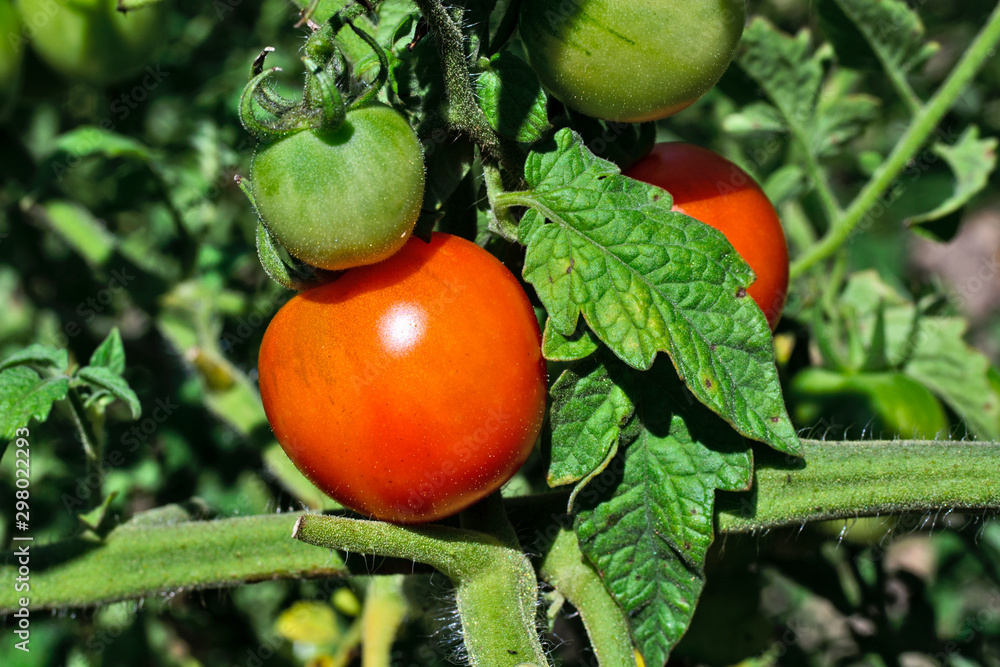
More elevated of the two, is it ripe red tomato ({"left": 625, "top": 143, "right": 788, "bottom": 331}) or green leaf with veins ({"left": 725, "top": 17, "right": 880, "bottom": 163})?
ripe red tomato ({"left": 625, "top": 143, "right": 788, "bottom": 331})

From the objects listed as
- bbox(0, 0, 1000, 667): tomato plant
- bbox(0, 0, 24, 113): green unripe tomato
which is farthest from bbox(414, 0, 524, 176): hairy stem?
bbox(0, 0, 24, 113): green unripe tomato

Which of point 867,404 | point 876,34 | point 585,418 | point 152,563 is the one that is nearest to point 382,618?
point 152,563

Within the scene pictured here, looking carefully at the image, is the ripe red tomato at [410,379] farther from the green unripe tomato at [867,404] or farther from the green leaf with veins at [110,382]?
the green unripe tomato at [867,404]

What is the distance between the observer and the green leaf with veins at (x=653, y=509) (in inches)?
35.0

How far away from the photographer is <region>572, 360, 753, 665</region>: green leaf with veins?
888 millimetres

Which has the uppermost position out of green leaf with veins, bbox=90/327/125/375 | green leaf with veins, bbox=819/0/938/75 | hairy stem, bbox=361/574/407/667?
green leaf with veins, bbox=819/0/938/75

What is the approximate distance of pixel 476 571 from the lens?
2.89 feet

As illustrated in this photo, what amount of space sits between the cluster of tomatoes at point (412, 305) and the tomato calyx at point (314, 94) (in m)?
0.01

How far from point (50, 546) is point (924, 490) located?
101 centimetres

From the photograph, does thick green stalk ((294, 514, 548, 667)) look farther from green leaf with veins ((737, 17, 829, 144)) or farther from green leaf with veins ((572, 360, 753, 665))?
green leaf with veins ((737, 17, 829, 144))

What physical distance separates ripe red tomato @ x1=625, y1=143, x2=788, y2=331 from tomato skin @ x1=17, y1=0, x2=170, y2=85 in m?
0.97

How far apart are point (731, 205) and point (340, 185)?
0.46 meters

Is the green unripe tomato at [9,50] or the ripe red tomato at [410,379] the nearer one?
the ripe red tomato at [410,379]

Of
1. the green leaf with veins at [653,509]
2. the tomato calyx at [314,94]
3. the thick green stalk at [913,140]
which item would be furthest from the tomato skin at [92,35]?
the thick green stalk at [913,140]
